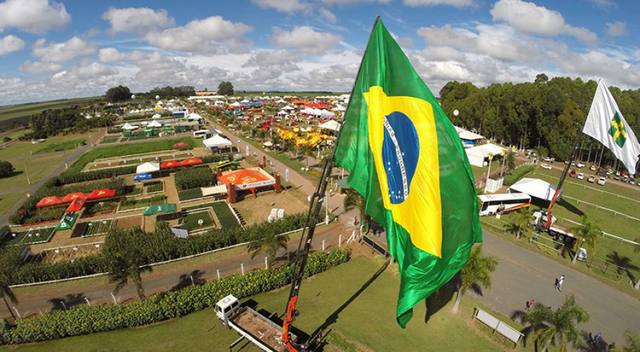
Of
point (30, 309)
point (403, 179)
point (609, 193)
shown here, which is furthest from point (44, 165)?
point (609, 193)

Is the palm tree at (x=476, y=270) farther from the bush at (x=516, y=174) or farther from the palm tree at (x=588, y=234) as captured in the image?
the bush at (x=516, y=174)

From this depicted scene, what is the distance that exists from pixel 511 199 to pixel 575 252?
31.4ft

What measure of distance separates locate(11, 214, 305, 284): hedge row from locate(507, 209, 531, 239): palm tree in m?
19.7

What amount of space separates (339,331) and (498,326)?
9041mm

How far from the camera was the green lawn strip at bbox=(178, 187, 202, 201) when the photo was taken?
39.5 metres

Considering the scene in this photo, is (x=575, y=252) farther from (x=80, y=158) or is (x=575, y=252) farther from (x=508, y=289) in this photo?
(x=80, y=158)

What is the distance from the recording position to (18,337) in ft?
58.3

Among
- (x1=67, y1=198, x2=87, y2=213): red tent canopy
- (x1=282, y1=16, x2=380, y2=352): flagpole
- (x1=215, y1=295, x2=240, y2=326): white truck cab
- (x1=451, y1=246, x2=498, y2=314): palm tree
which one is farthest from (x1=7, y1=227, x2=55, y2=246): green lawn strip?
(x1=451, y1=246, x2=498, y2=314): palm tree

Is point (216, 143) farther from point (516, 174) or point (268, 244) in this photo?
point (516, 174)

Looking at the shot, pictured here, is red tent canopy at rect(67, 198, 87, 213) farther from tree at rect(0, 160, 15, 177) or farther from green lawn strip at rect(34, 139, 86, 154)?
green lawn strip at rect(34, 139, 86, 154)

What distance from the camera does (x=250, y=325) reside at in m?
17.9

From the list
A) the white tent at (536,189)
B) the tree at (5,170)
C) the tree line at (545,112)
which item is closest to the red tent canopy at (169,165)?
the tree at (5,170)

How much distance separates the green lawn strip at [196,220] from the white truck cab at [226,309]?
47.6ft

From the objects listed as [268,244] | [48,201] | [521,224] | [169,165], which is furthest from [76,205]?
[521,224]
